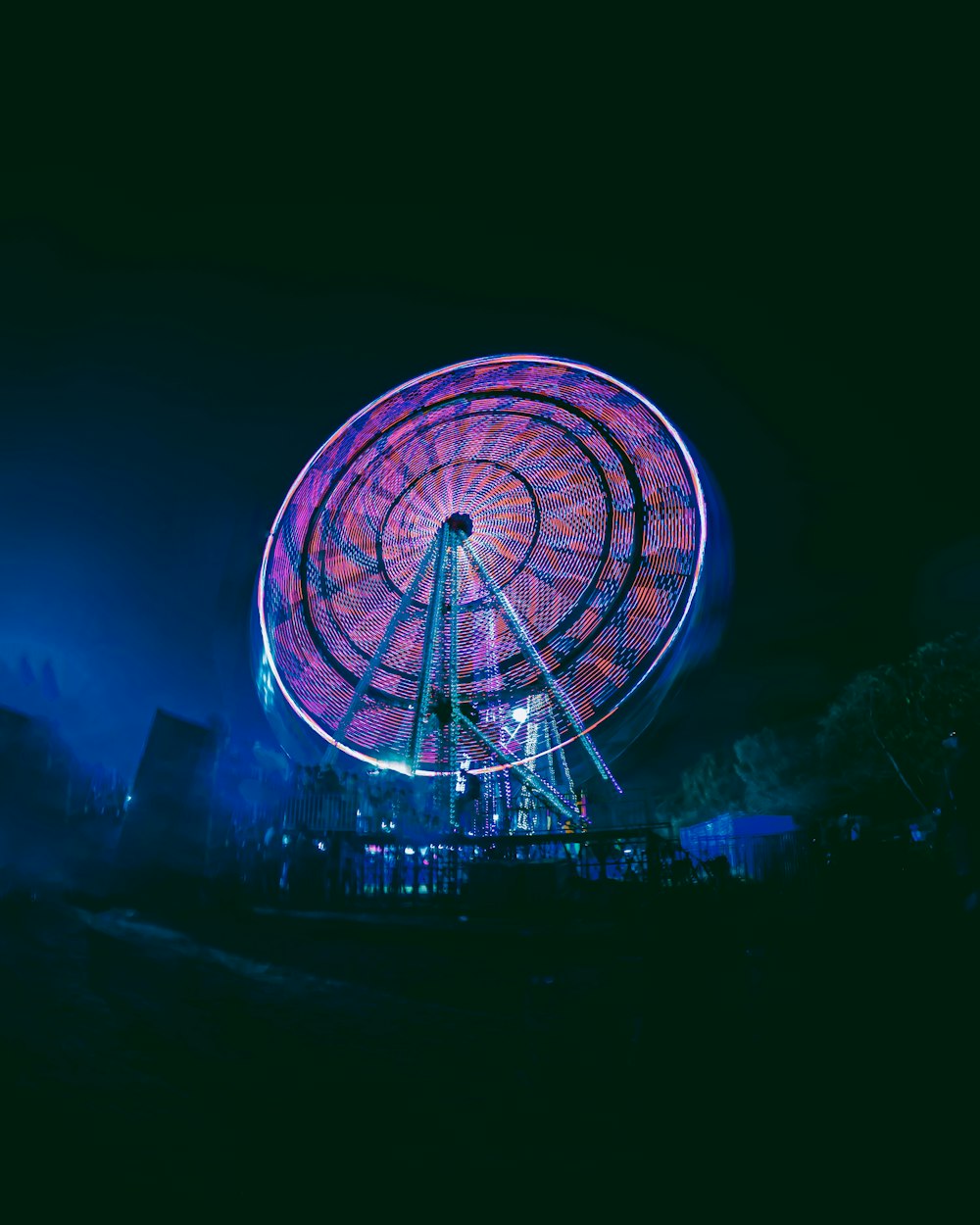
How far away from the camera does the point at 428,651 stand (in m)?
21.2

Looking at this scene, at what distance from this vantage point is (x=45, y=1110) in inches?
159

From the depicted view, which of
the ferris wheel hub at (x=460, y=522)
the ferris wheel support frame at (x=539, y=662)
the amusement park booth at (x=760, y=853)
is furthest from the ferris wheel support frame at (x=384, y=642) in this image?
the amusement park booth at (x=760, y=853)

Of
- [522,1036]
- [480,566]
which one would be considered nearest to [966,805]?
[522,1036]

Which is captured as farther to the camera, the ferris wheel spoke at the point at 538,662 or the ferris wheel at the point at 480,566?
the ferris wheel spoke at the point at 538,662

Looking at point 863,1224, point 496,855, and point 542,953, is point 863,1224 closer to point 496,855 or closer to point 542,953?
point 542,953

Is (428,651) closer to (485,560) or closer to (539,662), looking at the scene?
(539,662)

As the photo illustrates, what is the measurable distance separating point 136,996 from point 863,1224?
6613 mm

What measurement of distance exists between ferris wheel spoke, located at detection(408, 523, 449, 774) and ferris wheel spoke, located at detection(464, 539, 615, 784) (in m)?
0.98

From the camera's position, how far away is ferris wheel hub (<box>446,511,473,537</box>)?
860 inches

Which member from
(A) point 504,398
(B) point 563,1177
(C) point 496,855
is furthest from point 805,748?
(B) point 563,1177

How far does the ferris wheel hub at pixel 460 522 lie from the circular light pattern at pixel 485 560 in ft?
0.19

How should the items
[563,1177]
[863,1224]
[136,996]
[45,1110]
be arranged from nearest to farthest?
[863,1224] < [563,1177] < [45,1110] < [136,996]

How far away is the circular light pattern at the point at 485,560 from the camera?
65.9ft

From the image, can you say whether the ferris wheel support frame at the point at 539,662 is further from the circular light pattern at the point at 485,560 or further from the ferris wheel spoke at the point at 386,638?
the ferris wheel spoke at the point at 386,638
